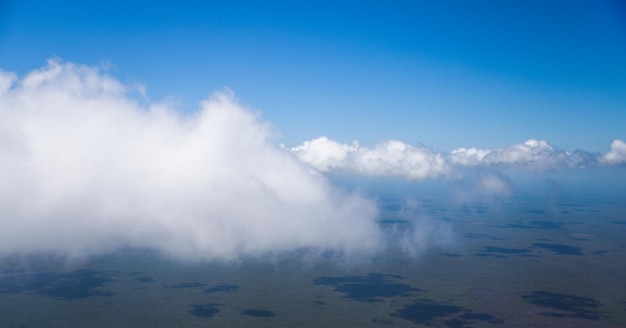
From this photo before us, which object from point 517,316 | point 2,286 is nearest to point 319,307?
point 517,316

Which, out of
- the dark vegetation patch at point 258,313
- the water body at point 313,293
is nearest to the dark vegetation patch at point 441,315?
the water body at point 313,293

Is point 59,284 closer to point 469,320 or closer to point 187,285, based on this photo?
point 187,285

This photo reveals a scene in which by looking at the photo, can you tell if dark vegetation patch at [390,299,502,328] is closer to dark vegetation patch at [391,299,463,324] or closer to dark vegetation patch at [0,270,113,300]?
dark vegetation patch at [391,299,463,324]

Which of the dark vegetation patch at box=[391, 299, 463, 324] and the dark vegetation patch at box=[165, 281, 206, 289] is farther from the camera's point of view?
the dark vegetation patch at box=[165, 281, 206, 289]

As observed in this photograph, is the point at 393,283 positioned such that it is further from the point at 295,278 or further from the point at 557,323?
the point at 557,323

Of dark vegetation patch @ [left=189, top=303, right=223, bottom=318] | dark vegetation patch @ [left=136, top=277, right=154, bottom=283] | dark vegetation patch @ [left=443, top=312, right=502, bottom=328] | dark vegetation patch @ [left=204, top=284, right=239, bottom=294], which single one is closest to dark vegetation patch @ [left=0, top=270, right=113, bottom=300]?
dark vegetation patch @ [left=136, top=277, right=154, bottom=283]

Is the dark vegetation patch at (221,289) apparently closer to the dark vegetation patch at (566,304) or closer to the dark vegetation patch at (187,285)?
the dark vegetation patch at (187,285)
